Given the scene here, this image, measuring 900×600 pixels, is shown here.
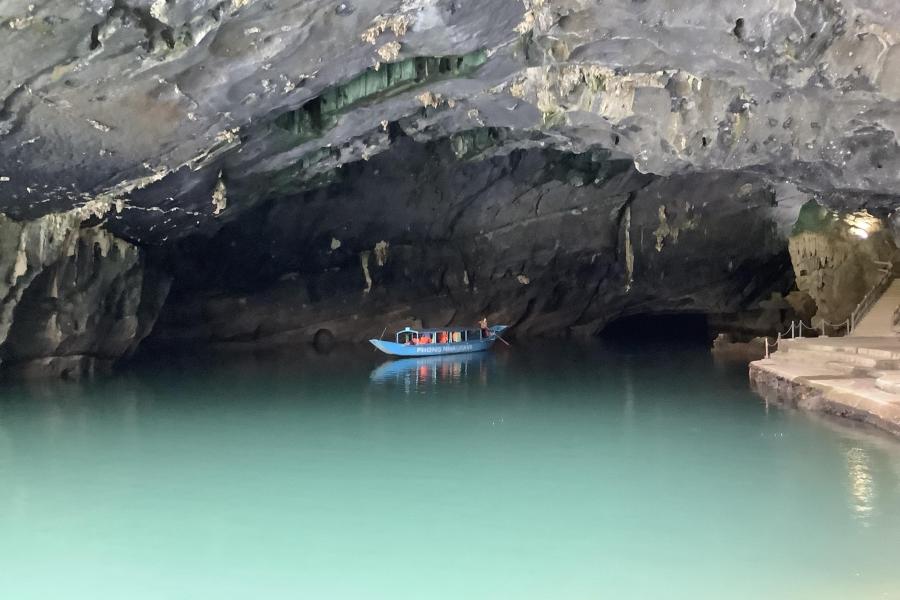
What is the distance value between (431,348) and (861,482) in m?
15.8

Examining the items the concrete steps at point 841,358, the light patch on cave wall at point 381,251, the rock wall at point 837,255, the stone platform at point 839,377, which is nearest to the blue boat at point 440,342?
the light patch on cave wall at point 381,251

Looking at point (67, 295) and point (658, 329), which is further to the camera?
point (658, 329)

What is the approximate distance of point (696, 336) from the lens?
3103cm

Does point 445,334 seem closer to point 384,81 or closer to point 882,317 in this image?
point 882,317

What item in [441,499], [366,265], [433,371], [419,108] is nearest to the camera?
[441,499]

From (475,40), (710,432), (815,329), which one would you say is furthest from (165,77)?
(815,329)

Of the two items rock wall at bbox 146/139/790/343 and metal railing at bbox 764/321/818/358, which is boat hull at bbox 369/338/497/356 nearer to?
rock wall at bbox 146/139/790/343

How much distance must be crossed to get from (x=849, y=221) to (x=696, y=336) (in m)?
13.3

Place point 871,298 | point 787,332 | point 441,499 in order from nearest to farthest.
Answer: point 441,499 → point 871,298 → point 787,332

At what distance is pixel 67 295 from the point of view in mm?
15344

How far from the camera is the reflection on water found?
6.87 meters

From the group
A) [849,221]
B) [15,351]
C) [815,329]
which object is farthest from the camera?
[815,329]

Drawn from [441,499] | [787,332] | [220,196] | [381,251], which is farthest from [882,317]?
[220,196]

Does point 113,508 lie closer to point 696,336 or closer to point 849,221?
point 849,221
